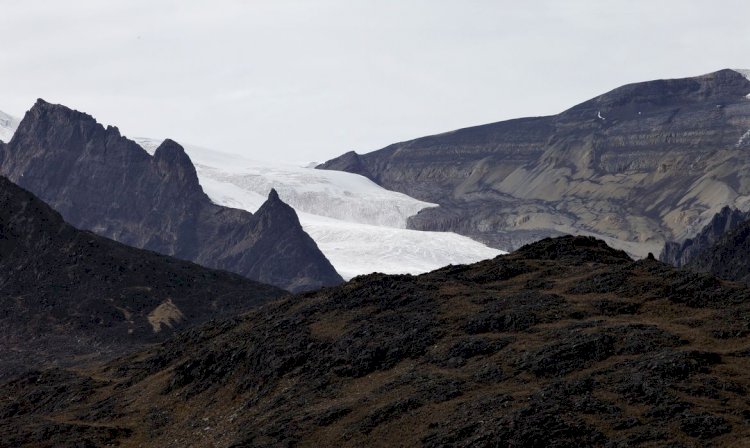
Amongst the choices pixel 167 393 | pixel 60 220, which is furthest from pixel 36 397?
pixel 60 220

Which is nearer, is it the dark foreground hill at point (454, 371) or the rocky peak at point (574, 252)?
the dark foreground hill at point (454, 371)

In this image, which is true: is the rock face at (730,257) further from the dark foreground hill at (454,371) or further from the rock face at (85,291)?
the dark foreground hill at (454,371)

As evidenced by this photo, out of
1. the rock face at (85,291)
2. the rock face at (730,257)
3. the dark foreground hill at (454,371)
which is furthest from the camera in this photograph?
the rock face at (730,257)

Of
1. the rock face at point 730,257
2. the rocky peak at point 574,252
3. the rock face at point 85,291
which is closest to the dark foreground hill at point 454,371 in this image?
the rocky peak at point 574,252

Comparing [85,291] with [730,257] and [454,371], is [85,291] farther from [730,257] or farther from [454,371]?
[454,371]

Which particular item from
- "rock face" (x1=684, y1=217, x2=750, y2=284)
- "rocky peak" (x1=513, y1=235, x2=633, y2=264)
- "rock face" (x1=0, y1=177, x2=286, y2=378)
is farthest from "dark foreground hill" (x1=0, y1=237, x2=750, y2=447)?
"rock face" (x1=684, y1=217, x2=750, y2=284)
